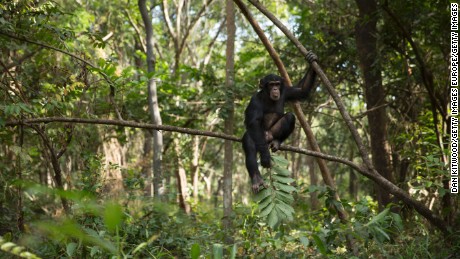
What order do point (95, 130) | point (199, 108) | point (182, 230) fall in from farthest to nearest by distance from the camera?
point (199, 108) < point (95, 130) < point (182, 230)

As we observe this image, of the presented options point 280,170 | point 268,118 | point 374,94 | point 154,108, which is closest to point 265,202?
point 280,170

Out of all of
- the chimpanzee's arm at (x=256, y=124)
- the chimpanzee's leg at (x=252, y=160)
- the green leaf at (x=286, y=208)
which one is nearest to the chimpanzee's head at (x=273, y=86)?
the chimpanzee's arm at (x=256, y=124)

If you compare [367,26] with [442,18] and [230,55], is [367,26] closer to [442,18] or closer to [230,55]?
[442,18]

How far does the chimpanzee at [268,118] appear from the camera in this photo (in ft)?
19.5

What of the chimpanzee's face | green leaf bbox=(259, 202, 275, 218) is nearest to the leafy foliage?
green leaf bbox=(259, 202, 275, 218)

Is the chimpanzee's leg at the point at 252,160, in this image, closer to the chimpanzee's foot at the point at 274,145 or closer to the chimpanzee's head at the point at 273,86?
the chimpanzee's foot at the point at 274,145

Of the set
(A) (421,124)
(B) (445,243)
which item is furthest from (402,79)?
(B) (445,243)

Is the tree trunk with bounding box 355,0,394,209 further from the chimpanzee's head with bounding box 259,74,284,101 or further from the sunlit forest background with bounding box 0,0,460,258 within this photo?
the chimpanzee's head with bounding box 259,74,284,101

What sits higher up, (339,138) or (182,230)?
(339,138)

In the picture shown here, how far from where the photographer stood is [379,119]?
9.03m

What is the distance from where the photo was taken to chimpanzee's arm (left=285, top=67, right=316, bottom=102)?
6.67 meters

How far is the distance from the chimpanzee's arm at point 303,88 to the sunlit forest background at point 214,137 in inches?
42.5

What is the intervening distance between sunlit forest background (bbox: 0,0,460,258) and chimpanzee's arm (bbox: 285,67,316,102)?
1079 mm

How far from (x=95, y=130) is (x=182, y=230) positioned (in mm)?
4045
